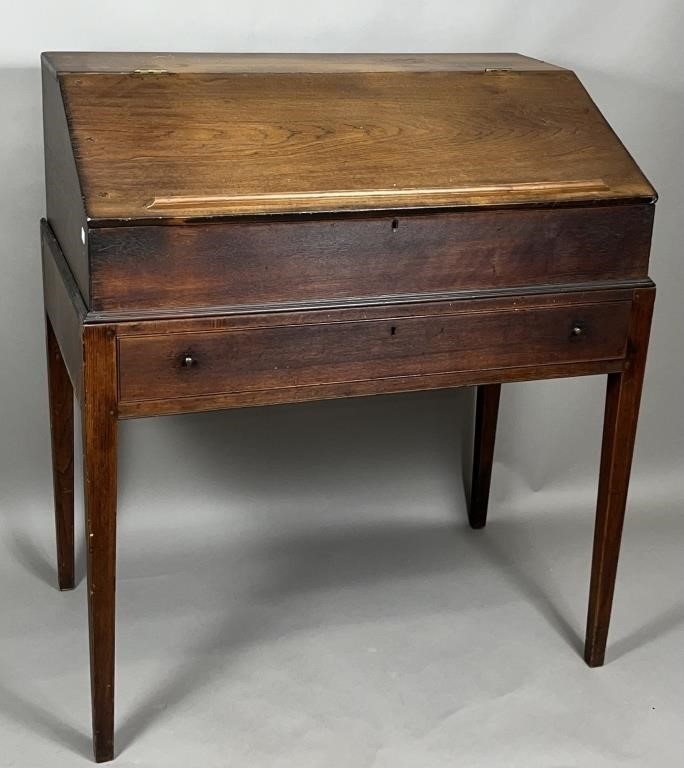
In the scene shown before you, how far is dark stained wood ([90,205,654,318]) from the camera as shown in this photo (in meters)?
2.15

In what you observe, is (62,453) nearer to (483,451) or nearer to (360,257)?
(360,257)

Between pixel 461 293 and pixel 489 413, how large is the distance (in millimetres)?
1034

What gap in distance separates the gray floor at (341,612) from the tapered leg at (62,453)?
0.09 meters

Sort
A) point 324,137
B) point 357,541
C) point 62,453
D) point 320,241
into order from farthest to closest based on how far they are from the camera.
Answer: point 357,541
point 62,453
point 324,137
point 320,241

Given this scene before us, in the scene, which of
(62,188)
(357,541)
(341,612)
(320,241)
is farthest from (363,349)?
(357,541)

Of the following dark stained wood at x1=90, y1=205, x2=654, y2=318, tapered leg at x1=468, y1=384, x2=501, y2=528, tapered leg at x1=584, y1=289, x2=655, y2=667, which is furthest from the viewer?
tapered leg at x1=468, y1=384, x2=501, y2=528

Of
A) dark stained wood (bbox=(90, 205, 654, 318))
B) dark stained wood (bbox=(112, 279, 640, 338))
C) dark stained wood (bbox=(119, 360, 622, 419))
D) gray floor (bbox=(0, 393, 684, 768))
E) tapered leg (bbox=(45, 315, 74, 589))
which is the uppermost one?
dark stained wood (bbox=(90, 205, 654, 318))

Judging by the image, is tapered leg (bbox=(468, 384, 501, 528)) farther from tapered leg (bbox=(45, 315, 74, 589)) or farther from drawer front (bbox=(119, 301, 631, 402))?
tapered leg (bbox=(45, 315, 74, 589))

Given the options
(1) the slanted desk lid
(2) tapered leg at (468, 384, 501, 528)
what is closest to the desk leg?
(1) the slanted desk lid

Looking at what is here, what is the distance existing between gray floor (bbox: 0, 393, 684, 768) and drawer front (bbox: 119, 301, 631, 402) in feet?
2.53

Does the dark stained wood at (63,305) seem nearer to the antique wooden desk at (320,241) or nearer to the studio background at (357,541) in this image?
the antique wooden desk at (320,241)

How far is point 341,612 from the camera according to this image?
9.95ft

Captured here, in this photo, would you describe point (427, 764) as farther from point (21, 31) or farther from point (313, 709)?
point (21, 31)

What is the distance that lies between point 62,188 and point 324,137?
0.54 meters
